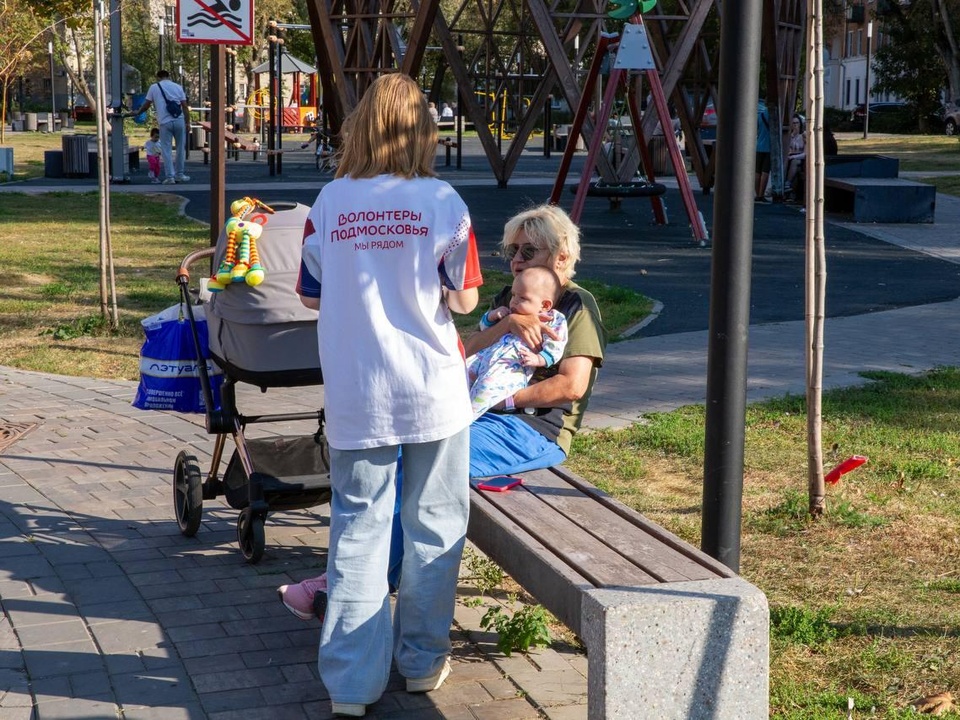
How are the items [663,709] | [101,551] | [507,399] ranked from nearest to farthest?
[663,709] → [507,399] → [101,551]

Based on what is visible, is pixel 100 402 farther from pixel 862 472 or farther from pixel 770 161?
pixel 770 161

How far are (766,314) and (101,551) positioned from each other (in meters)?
7.12

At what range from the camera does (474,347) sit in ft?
15.9

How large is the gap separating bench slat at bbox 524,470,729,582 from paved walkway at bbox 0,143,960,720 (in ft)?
1.72

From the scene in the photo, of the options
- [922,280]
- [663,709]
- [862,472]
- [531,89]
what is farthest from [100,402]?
[531,89]

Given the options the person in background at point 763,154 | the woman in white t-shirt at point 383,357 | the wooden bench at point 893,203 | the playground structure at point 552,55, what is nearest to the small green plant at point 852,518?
the woman in white t-shirt at point 383,357

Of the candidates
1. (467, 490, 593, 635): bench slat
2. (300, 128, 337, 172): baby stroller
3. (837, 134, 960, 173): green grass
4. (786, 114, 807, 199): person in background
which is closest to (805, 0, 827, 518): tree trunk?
(467, 490, 593, 635): bench slat

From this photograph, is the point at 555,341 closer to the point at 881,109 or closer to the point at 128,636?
the point at 128,636

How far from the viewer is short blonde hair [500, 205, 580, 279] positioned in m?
4.61

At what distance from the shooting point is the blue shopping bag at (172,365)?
5469 mm

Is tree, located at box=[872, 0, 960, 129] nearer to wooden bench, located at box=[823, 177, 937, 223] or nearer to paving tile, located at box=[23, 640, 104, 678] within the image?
wooden bench, located at box=[823, 177, 937, 223]

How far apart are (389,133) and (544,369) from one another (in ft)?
4.53

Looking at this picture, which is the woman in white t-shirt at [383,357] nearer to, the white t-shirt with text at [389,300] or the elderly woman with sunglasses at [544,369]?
the white t-shirt with text at [389,300]

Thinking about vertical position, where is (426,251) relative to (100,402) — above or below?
above
